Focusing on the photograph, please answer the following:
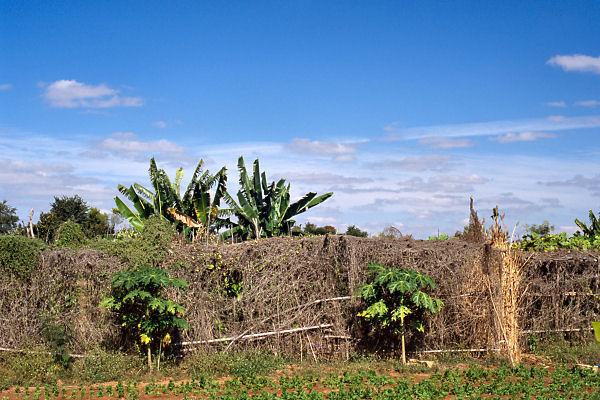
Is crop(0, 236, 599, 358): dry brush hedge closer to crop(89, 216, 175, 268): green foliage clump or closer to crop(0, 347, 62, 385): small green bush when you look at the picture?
crop(89, 216, 175, 268): green foliage clump

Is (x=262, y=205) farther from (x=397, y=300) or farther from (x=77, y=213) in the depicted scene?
(x=77, y=213)

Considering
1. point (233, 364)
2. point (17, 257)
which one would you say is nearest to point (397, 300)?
point (233, 364)

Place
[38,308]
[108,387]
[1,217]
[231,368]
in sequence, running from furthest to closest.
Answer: [1,217] → [38,308] → [231,368] → [108,387]

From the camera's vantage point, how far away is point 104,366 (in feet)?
40.7

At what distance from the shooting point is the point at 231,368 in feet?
41.1

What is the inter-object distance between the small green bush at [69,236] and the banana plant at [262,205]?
307 inches

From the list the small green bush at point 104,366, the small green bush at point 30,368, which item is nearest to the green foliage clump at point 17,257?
the small green bush at point 30,368

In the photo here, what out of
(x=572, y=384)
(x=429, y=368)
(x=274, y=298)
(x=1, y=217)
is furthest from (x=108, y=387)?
(x=1, y=217)

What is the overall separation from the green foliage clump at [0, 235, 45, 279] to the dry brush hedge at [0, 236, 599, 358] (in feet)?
0.50

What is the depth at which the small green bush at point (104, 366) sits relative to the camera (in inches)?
475

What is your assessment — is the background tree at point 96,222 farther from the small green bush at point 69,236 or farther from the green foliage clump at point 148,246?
the green foliage clump at point 148,246

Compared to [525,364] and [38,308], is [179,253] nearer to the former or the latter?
[38,308]

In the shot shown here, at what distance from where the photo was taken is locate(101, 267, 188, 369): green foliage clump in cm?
1218

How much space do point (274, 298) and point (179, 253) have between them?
2.09m
